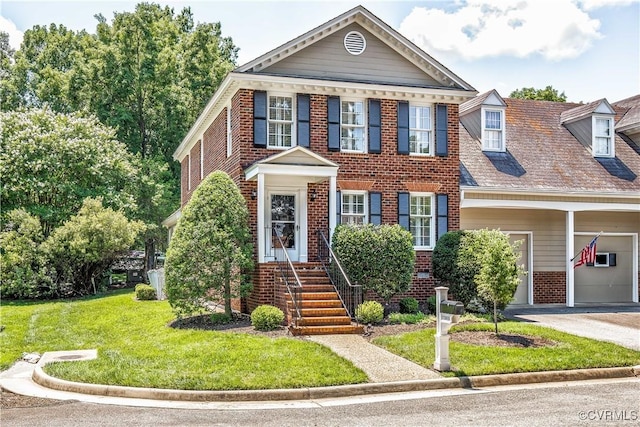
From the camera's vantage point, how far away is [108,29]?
37.8 m

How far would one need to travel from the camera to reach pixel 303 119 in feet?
60.8

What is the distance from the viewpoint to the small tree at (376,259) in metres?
16.3

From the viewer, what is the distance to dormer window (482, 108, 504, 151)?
22.5 m

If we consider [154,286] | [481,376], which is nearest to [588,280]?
[481,376]

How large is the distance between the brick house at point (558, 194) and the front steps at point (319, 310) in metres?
5.80

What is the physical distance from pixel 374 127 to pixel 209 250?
249 inches

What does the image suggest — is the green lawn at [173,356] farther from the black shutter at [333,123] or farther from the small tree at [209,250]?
the black shutter at [333,123]

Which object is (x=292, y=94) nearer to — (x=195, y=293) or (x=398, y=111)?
(x=398, y=111)

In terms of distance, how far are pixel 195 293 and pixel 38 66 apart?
33293mm

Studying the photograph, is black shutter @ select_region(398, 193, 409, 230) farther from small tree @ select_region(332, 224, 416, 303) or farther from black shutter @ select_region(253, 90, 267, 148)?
black shutter @ select_region(253, 90, 267, 148)

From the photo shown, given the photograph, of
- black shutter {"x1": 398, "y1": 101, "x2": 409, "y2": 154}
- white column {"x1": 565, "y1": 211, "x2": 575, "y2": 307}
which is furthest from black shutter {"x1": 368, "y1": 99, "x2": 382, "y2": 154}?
white column {"x1": 565, "y1": 211, "x2": 575, "y2": 307}

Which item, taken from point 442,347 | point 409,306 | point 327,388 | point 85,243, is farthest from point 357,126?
point 85,243

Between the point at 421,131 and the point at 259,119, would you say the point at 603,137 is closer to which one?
the point at 421,131

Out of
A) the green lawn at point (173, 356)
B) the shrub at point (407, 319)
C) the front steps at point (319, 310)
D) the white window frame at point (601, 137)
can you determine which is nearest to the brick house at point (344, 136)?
the front steps at point (319, 310)
